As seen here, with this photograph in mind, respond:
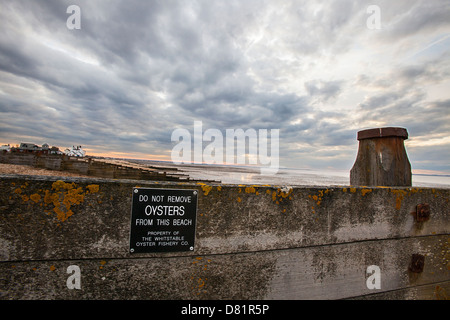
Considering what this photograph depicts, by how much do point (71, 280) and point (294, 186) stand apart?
2264 mm

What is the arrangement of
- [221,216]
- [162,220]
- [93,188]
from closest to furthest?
[93,188] < [162,220] < [221,216]

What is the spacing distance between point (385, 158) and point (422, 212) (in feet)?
2.98

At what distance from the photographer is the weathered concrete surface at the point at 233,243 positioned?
1.68 meters

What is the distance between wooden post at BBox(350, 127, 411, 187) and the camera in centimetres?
337

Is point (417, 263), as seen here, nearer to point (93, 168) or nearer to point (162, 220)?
point (162, 220)

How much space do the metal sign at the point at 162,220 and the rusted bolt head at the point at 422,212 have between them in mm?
3114

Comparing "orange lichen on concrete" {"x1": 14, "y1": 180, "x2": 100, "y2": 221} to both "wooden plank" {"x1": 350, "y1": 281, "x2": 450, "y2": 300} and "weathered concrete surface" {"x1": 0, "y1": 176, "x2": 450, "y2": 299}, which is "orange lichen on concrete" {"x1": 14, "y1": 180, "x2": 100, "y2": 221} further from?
"wooden plank" {"x1": 350, "y1": 281, "x2": 450, "y2": 300}

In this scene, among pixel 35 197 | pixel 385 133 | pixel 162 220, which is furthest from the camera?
pixel 385 133

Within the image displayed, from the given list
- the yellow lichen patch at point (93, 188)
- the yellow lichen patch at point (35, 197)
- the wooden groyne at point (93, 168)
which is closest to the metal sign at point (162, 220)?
the yellow lichen patch at point (93, 188)

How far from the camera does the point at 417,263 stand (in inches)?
115

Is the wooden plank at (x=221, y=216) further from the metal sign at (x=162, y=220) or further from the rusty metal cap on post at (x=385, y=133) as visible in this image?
the rusty metal cap on post at (x=385, y=133)

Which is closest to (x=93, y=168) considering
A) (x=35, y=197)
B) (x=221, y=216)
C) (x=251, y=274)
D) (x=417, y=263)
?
(x=35, y=197)
